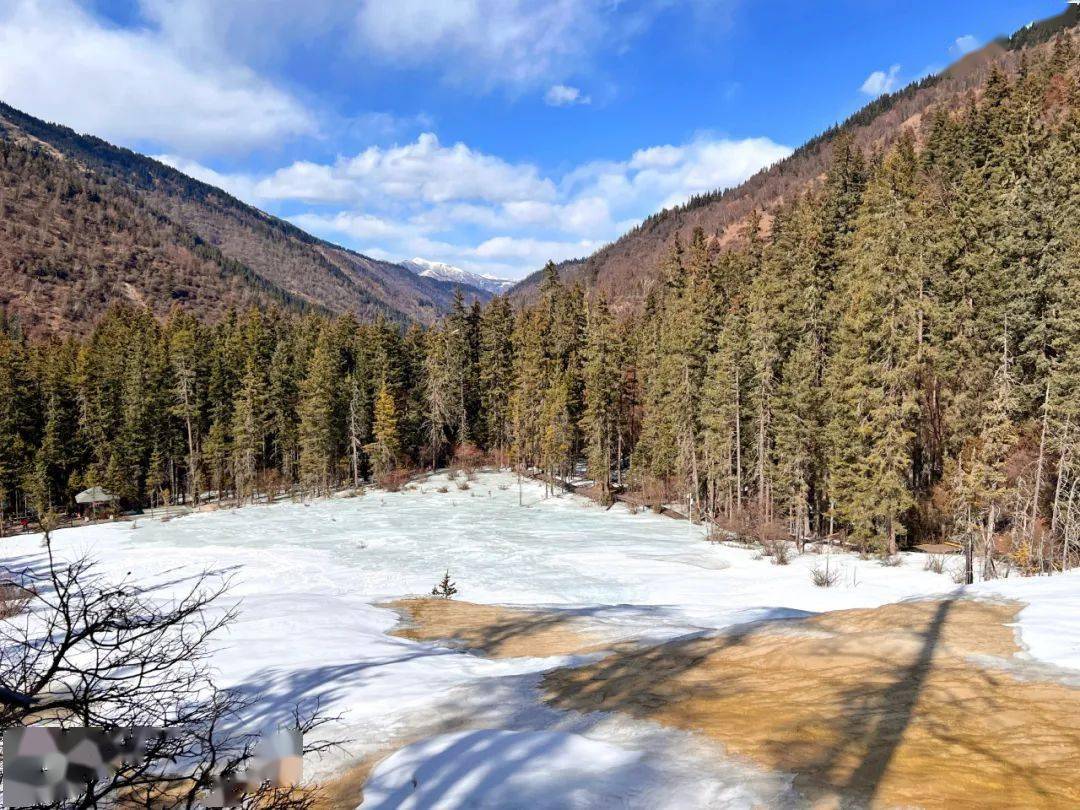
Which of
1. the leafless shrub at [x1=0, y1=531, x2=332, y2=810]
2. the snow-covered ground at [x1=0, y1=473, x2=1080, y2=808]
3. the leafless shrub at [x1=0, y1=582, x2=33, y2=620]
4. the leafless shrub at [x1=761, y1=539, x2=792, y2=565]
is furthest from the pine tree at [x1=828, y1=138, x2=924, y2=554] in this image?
the leafless shrub at [x1=0, y1=582, x2=33, y2=620]

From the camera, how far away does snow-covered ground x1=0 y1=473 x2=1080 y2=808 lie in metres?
4.93

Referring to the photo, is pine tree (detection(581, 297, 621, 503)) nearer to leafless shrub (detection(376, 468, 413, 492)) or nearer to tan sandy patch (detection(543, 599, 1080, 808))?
leafless shrub (detection(376, 468, 413, 492))

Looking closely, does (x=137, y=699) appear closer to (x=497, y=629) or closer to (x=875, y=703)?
(x=497, y=629)

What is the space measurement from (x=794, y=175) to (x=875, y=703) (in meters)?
167

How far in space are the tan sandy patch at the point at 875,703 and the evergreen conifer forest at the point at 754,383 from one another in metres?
14.3

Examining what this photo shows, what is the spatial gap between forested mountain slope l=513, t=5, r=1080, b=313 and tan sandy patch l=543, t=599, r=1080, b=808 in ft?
316

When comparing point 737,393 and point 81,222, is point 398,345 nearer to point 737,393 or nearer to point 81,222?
point 737,393

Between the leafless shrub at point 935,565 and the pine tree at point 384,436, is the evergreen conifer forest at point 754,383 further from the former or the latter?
the leafless shrub at point 935,565

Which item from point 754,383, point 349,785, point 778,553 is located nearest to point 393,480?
point 754,383

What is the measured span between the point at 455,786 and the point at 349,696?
320 cm

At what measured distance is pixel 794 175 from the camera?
148750mm

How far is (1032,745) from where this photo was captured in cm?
470

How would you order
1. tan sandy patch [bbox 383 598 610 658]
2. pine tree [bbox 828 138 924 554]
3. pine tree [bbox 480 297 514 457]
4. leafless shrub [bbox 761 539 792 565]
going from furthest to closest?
pine tree [bbox 480 297 514 457] → pine tree [bbox 828 138 924 554] → leafless shrub [bbox 761 539 792 565] → tan sandy patch [bbox 383 598 610 658]

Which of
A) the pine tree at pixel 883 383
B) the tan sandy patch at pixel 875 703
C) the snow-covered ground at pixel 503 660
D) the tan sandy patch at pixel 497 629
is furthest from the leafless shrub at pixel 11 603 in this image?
the pine tree at pixel 883 383
